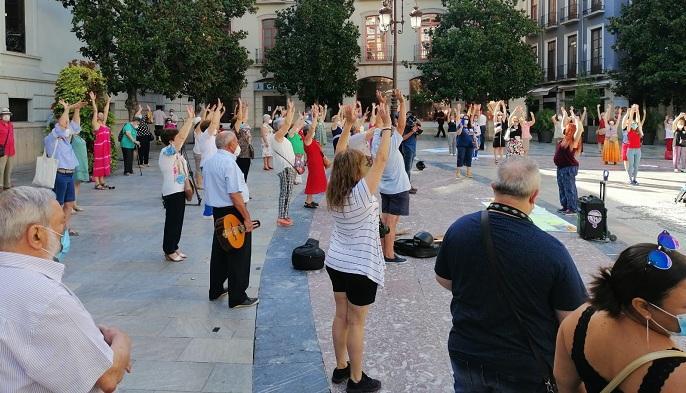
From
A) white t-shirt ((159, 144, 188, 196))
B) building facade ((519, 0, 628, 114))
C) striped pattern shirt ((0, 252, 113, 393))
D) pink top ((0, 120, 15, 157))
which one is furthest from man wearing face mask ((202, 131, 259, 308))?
building facade ((519, 0, 628, 114))

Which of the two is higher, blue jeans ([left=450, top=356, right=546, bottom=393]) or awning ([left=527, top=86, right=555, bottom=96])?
awning ([left=527, top=86, right=555, bottom=96])

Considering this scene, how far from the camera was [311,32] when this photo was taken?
36.2 metres

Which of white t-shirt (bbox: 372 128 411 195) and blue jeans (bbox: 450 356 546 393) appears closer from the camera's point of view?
blue jeans (bbox: 450 356 546 393)

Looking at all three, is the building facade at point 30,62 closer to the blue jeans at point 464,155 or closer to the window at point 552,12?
the blue jeans at point 464,155

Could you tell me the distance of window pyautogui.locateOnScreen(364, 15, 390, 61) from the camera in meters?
43.1

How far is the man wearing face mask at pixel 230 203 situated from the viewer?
19.8ft

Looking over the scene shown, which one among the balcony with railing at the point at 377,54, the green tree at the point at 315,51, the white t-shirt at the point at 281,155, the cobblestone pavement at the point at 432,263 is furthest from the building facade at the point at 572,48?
the white t-shirt at the point at 281,155

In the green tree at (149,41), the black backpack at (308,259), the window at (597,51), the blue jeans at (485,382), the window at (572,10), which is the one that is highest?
the window at (572,10)

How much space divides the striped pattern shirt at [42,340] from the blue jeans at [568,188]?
9957mm

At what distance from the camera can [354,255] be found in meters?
4.16

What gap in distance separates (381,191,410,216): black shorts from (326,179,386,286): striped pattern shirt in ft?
10.6

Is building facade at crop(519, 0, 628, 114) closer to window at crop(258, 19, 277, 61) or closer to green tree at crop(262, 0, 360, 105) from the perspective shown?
green tree at crop(262, 0, 360, 105)

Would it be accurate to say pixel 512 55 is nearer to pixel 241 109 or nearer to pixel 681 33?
pixel 681 33

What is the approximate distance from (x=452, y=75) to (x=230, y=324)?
29.1 meters
